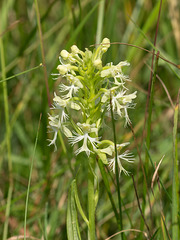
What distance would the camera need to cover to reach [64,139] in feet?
8.08

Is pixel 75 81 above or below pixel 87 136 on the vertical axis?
above

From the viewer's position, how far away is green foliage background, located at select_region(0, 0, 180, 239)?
1.98 metres

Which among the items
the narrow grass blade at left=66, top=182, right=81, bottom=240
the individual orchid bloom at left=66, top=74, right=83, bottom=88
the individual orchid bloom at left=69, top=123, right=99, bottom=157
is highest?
the individual orchid bloom at left=66, top=74, right=83, bottom=88

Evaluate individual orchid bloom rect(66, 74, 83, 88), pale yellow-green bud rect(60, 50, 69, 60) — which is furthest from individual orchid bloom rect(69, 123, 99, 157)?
pale yellow-green bud rect(60, 50, 69, 60)

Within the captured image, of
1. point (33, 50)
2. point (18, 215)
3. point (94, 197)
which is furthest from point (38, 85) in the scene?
point (94, 197)

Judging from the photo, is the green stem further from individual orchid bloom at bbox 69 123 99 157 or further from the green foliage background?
the green foliage background

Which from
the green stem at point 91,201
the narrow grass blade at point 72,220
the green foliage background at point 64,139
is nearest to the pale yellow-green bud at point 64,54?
the green foliage background at point 64,139

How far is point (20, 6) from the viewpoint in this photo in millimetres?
3590

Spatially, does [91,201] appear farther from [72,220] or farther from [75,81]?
[75,81]

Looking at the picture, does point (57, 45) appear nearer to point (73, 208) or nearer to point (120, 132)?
point (120, 132)

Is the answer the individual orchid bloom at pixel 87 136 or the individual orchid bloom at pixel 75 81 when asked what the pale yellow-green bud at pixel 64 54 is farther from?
the individual orchid bloom at pixel 87 136

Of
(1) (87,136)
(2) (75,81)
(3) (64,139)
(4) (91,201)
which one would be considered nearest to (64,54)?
(2) (75,81)

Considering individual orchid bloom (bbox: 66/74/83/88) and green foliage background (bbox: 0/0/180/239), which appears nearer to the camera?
individual orchid bloom (bbox: 66/74/83/88)

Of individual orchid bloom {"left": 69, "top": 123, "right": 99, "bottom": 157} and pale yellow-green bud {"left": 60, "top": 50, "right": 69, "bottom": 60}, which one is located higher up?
pale yellow-green bud {"left": 60, "top": 50, "right": 69, "bottom": 60}
